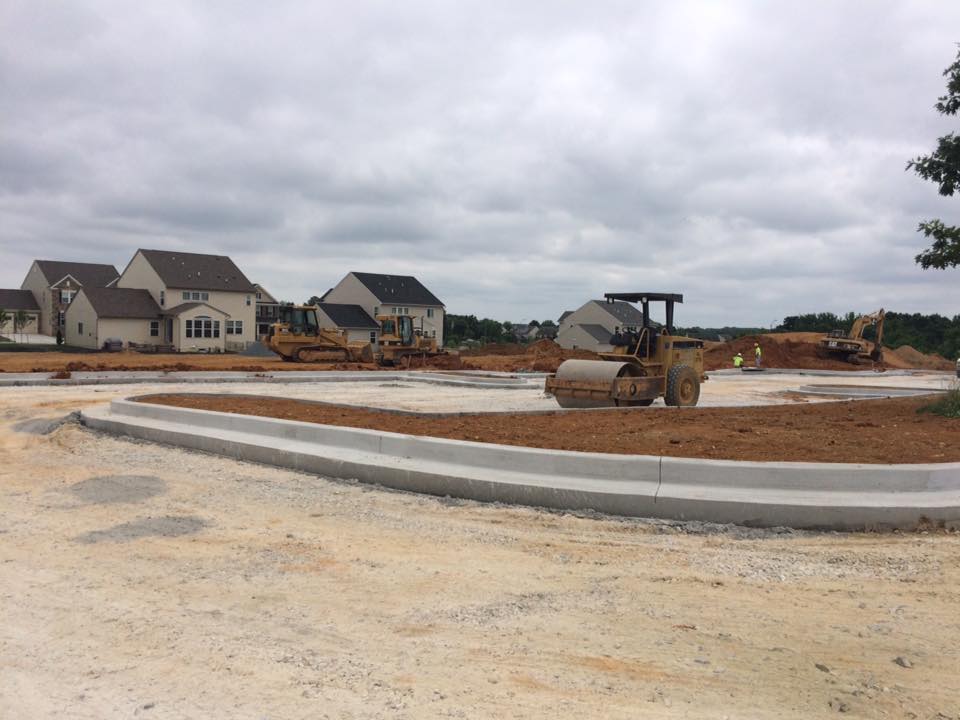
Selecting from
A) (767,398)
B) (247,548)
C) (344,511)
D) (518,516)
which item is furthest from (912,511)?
(767,398)

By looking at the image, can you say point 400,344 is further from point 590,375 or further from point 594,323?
point 594,323

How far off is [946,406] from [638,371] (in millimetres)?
5985

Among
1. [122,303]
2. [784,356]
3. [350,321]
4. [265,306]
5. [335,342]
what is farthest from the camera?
[265,306]

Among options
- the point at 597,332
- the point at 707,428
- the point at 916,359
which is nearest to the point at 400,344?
the point at 707,428

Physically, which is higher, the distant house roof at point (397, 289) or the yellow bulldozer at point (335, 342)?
the distant house roof at point (397, 289)

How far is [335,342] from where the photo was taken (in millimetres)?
36438

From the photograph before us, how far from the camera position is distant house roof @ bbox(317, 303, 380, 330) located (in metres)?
63.7

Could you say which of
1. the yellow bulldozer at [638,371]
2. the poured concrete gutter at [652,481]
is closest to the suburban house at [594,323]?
the yellow bulldozer at [638,371]

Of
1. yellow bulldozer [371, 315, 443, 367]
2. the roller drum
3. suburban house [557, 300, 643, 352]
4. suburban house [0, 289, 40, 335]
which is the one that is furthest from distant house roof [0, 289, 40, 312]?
the roller drum

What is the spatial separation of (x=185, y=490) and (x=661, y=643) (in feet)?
19.1

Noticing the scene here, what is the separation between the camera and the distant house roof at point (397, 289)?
6738 cm

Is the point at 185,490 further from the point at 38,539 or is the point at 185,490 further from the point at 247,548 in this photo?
the point at 247,548

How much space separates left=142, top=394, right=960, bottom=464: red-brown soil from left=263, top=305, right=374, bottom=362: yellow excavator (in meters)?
21.5

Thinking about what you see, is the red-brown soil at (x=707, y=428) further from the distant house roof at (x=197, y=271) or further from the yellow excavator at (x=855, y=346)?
the distant house roof at (x=197, y=271)
